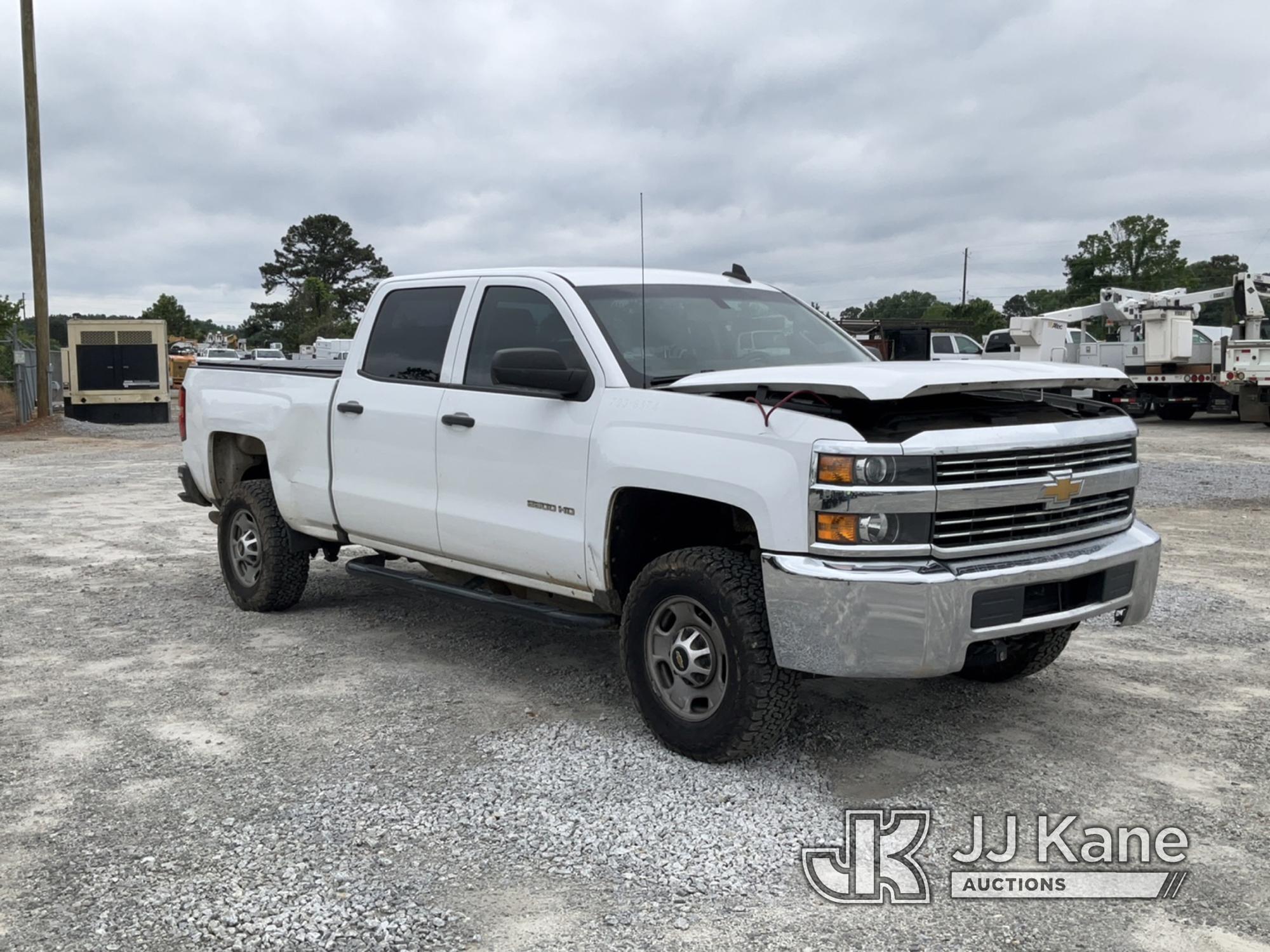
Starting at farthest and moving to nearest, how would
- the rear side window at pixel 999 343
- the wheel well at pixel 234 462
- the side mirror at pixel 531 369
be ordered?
1. the rear side window at pixel 999 343
2. the wheel well at pixel 234 462
3. the side mirror at pixel 531 369

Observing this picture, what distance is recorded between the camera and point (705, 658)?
4645 mm

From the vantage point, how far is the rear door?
233 inches

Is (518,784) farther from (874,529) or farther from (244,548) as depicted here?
(244,548)

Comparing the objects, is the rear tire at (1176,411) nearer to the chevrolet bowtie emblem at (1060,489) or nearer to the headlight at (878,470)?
the chevrolet bowtie emblem at (1060,489)

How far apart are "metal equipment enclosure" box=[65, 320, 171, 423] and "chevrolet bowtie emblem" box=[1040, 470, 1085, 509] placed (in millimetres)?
25672

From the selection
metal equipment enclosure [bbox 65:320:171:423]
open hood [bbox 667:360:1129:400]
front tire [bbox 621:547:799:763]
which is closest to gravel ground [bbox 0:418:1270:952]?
front tire [bbox 621:547:799:763]

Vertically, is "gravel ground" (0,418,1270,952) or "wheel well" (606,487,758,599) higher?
"wheel well" (606,487,758,599)

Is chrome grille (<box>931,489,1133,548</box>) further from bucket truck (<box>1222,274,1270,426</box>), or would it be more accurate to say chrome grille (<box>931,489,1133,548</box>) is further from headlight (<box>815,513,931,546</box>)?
bucket truck (<box>1222,274,1270,426</box>)

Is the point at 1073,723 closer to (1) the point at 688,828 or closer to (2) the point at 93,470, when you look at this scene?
(1) the point at 688,828

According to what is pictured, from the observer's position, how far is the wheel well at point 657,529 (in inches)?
194

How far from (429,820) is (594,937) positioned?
3.25 feet

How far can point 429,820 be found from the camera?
4.17 metres

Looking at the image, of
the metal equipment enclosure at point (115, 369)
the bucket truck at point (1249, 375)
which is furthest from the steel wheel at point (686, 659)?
the metal equipment enclosure at point (115, 369)

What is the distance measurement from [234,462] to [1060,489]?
17.3 feet
